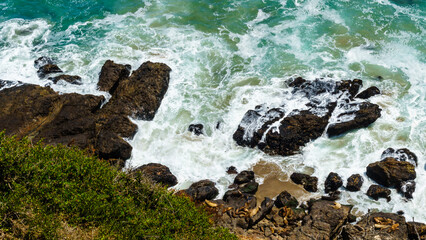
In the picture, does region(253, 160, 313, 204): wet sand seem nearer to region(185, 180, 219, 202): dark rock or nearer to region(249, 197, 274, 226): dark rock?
region(249, 197, 274, 226): dark rock

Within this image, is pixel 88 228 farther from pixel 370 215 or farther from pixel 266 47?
pixel 266 47

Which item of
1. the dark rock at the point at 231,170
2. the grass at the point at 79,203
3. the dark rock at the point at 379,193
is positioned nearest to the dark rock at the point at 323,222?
the dark rock at the point at 379,193

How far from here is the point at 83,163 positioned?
13578mm

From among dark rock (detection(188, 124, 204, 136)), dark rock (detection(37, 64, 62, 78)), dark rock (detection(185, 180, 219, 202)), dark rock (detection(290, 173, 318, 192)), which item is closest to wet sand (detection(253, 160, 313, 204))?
dark rock (detection(290, 173, 318, 192))

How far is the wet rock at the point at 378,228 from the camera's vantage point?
48.9 feet

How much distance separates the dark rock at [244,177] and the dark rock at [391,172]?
19.9 feet

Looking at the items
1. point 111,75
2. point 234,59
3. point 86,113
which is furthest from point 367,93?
point 86,113

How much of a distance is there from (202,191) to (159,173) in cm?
249

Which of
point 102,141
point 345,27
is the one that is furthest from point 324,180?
point 345,27

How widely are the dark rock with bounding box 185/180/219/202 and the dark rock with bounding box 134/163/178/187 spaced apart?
115 centimetres

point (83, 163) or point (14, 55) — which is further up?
point (83, 163)

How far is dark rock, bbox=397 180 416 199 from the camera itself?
A: 18.0 m

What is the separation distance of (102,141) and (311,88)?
42.7 ft

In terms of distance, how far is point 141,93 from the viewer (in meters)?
22.9
